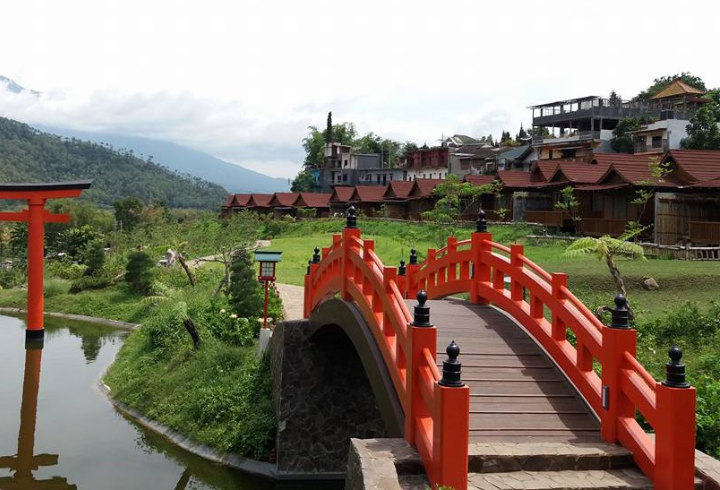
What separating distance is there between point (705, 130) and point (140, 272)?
38.0 metres

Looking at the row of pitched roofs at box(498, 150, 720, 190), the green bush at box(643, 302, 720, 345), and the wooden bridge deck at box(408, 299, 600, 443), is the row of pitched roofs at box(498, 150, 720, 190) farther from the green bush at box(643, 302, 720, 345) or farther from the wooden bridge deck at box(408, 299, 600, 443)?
the wooden bridge deck at box(408, 299, 600, 443)

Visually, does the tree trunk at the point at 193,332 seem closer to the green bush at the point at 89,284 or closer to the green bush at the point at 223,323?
the green bush at the point at 223,323

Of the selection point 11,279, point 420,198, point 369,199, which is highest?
point 369,199

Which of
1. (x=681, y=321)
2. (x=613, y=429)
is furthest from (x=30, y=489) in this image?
(x=681, y=321)

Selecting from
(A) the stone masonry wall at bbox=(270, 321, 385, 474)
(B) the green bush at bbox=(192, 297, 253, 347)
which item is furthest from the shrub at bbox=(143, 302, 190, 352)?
(A) the stone masonry wall at bbox=(270, 321, 385, 474)

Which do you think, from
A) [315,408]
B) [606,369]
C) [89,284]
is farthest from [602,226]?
[89,284]

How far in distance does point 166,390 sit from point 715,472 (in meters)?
13.9

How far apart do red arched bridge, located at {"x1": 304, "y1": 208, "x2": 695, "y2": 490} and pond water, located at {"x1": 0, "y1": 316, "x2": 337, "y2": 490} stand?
560cm

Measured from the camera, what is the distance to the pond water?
13.0 m

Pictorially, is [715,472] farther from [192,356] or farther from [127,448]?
[192,356]

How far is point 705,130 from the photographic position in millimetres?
46125

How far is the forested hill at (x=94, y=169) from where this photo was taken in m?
141

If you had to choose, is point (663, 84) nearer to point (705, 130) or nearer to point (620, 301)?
point (705, 130)

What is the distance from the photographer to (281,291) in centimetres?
2586
